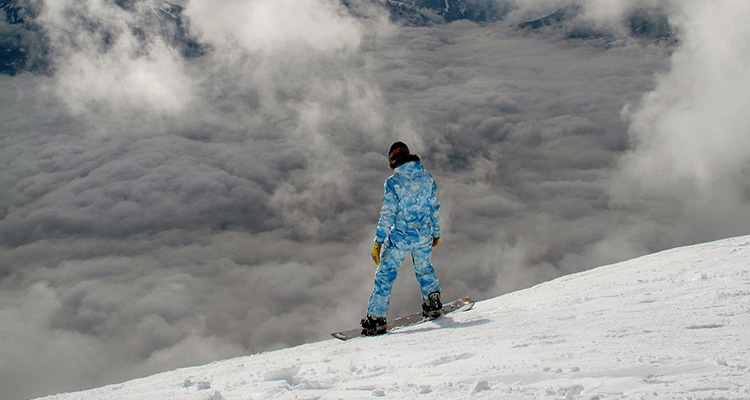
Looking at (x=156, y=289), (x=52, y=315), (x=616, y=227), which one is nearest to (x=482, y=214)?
(x=616, y=227)

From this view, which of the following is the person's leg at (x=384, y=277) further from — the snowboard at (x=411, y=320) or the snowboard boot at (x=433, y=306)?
the snowboard boot at (x=433, y=306)

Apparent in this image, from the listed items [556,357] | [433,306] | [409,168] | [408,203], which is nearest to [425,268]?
[433,306]

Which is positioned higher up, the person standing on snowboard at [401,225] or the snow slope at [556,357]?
the person standing on snowboard at [401,225]

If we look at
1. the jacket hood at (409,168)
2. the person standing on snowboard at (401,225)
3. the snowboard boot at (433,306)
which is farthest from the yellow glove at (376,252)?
the jacket hood at (409,168)

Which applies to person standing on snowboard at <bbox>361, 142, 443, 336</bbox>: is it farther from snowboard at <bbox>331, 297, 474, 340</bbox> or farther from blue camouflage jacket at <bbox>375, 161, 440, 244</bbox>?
snowboard at <bbox>331, 297, 474, 340</bbox>

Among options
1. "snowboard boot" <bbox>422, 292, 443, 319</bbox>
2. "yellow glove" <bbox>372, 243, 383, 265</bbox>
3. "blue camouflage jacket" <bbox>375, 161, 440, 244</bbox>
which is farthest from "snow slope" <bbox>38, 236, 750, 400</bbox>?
"blue camouflage jacket" <bbox>375, 161, 440, 244</bbox>

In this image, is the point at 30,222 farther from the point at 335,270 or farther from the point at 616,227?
the point at 616,227

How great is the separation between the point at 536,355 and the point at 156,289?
522ft

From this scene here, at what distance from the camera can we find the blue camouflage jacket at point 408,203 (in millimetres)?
5039

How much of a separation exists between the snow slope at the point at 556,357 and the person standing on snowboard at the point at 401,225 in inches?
30.4

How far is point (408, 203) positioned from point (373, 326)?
154 centimetres

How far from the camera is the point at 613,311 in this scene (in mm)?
3506

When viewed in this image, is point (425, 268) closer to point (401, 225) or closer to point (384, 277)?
point (384, 277)

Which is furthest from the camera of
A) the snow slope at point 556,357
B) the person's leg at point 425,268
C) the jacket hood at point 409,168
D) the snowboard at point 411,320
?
the person's leg at point 425,268
